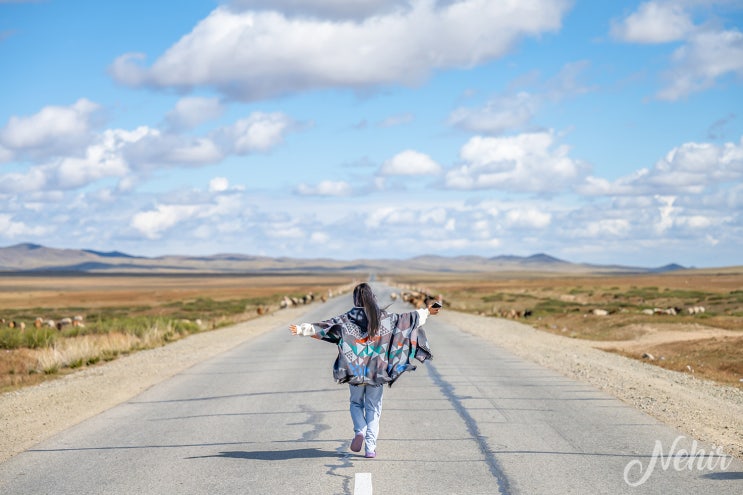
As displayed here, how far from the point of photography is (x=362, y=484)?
7.26m

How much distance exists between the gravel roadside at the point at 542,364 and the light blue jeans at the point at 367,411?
387 cm

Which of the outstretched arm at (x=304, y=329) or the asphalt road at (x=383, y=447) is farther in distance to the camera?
the outstretched arm at (x=304, y=329)

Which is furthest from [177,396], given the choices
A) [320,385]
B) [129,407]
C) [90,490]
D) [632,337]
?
[632,337]

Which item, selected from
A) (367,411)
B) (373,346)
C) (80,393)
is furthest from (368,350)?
(80,393)

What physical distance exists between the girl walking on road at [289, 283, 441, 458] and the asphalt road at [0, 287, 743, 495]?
46cm

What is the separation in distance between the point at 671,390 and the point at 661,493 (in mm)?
7827

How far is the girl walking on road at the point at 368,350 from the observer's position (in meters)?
8.29

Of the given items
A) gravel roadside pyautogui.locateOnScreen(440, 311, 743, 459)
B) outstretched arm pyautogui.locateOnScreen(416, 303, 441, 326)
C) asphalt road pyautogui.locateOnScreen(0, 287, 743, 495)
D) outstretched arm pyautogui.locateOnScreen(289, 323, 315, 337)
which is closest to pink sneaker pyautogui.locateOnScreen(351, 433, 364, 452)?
asphalt road pyautogui.locateOnScreen(0, 287, 743, 495)

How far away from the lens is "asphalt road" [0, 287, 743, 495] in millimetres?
7344

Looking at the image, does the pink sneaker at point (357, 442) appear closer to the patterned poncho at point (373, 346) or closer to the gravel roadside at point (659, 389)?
the patterned poncho at point (373, 346)

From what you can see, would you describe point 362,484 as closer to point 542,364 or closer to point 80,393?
point 80,393

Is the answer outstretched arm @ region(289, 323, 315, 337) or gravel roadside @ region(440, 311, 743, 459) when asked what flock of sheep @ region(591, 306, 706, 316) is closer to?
gravel roadside @ region(440, 311, 743, 459)

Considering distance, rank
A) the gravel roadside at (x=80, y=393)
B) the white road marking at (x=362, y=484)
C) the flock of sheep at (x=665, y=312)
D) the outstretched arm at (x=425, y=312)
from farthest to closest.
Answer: the flock of sheep at (x=665, y=312), the gravel roadside at (x=80, y=393), the outstretched arm at (x=425, y=312), the white road marking at (x=362, y=484)

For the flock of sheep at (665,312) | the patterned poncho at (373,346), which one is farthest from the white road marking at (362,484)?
the flock of sheep at (665,312)
